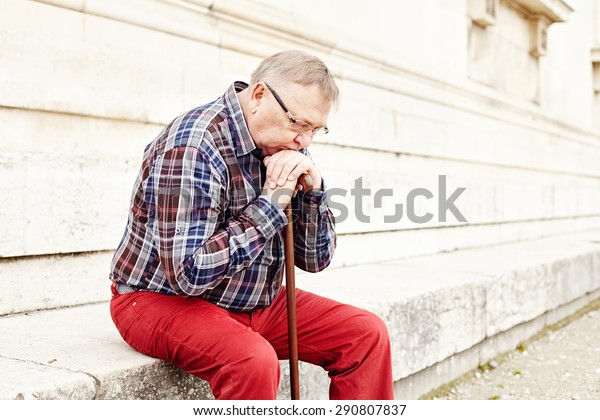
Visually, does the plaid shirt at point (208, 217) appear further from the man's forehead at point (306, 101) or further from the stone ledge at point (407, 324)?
the stone ledge at point (407, 324)

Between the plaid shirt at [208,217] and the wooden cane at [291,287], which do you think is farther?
the wooden cane at [291,287]

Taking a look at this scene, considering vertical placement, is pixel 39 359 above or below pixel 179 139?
below

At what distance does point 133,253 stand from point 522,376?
3.21 meters

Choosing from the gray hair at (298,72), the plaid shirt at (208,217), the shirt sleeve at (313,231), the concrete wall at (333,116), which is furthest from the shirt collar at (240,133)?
the concrete wall at (333,116)

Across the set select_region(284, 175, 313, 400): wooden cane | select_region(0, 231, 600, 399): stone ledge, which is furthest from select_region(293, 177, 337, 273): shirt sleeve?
select_region(0, 231, 600, 399): stone ledge

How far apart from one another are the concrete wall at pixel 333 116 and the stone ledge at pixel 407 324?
0.99 ft

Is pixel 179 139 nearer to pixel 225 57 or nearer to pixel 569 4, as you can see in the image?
pixel 225 57

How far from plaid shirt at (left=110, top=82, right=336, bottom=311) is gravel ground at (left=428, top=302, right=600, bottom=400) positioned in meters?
2.27

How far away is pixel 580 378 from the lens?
4.69 m

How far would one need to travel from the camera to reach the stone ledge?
7.56ft

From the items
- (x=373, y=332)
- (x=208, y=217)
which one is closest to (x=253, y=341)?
(x=208, y=217)

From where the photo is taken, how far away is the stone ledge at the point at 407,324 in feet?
7.56

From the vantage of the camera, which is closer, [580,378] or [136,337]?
[136,337]
